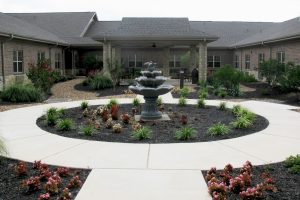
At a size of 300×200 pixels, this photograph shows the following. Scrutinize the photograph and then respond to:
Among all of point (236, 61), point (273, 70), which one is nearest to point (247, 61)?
point (236, 61)

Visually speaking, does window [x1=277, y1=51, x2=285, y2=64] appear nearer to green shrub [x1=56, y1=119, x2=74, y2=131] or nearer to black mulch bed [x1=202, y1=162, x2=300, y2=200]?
green shrub [x1=56, y1=119, x2=74, y2=131]

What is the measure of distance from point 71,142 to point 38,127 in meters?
2.17

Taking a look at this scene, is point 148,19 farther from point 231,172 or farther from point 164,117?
point 231,172

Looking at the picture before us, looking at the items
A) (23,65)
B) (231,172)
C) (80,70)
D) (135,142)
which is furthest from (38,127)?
(80,70)

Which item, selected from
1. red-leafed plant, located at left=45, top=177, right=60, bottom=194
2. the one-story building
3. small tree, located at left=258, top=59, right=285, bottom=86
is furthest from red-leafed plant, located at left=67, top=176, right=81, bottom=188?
small tree, located at left=258, top=59, right=285, bottom=86

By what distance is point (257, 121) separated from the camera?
1113 cm

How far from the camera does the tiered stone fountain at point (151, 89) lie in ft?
37.0

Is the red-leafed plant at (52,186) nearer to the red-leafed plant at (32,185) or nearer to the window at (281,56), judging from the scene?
the red-leafed plant at (32,185)

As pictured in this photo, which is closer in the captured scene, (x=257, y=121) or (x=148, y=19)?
(x=257, y=121)

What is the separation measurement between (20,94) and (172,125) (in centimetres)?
894

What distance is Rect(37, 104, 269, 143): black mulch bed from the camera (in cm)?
895

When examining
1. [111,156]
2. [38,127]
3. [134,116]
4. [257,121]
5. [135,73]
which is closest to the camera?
[111,156]

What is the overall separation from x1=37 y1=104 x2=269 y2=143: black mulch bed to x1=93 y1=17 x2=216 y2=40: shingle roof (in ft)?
37.4

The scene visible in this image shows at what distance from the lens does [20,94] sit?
16719 mm
